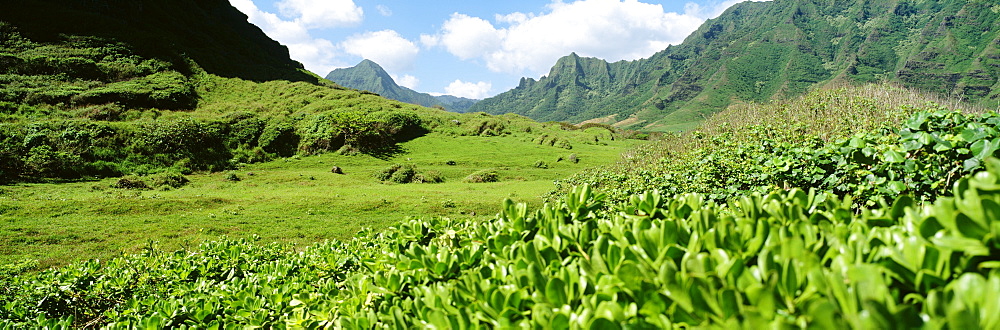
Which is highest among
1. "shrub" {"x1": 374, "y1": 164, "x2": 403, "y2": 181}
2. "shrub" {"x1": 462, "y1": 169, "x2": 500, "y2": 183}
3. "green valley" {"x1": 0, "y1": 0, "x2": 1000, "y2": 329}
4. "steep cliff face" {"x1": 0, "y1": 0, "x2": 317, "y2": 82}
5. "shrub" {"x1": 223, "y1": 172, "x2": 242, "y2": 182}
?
"steep cliff face" {"x1": 0, "y1": 0, "x2": 317, "y2": 82}

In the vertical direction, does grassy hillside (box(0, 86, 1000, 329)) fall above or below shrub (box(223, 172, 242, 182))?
above

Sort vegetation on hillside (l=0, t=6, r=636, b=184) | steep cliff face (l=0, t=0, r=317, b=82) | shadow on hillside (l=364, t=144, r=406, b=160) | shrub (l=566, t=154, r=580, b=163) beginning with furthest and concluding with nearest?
steep cliff face (l=0, t=0, r=317, b=82) → shadow on hillside (l=364, t=144, r=406, b=160) → shrub (l=566, t=154, r=580, b=163) → vegetation on hillside (l=0, t=6, r=636, b=184)

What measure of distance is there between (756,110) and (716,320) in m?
12.8

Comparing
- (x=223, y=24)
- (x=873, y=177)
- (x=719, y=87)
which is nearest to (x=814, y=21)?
(x=719, y=87)

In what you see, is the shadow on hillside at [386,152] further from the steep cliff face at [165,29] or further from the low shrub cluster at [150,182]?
the steep cliff face at [165,29]

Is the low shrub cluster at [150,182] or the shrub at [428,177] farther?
the shrub at [428,177]

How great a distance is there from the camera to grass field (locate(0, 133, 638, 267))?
9.40 metres

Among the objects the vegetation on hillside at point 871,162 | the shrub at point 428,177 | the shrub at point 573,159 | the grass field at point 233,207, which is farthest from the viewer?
the shrub at point 573,159

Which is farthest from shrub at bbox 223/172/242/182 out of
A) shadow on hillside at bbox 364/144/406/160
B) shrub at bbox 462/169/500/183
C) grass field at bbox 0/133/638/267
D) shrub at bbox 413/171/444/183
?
shrub at bbox 462/169/500/183

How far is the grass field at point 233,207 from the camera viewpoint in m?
9.40

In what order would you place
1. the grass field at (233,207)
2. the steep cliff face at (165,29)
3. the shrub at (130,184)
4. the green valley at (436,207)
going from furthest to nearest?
the steep cliff face at (165,29) < the shrub at (130,184) < the grass field at (233,207) < the green valley at (436,207)

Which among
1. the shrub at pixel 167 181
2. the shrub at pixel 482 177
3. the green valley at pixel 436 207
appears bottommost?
the shrub at pixel 482 177

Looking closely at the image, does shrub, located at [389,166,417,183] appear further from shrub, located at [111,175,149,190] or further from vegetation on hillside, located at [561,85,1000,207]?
vegetation on hillside, located at [561,85,1000,207]

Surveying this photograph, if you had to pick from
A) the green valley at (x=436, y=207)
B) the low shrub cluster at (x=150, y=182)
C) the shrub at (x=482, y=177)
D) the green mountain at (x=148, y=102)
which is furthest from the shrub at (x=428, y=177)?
the low shrub cluster at (x=150, y=182)
